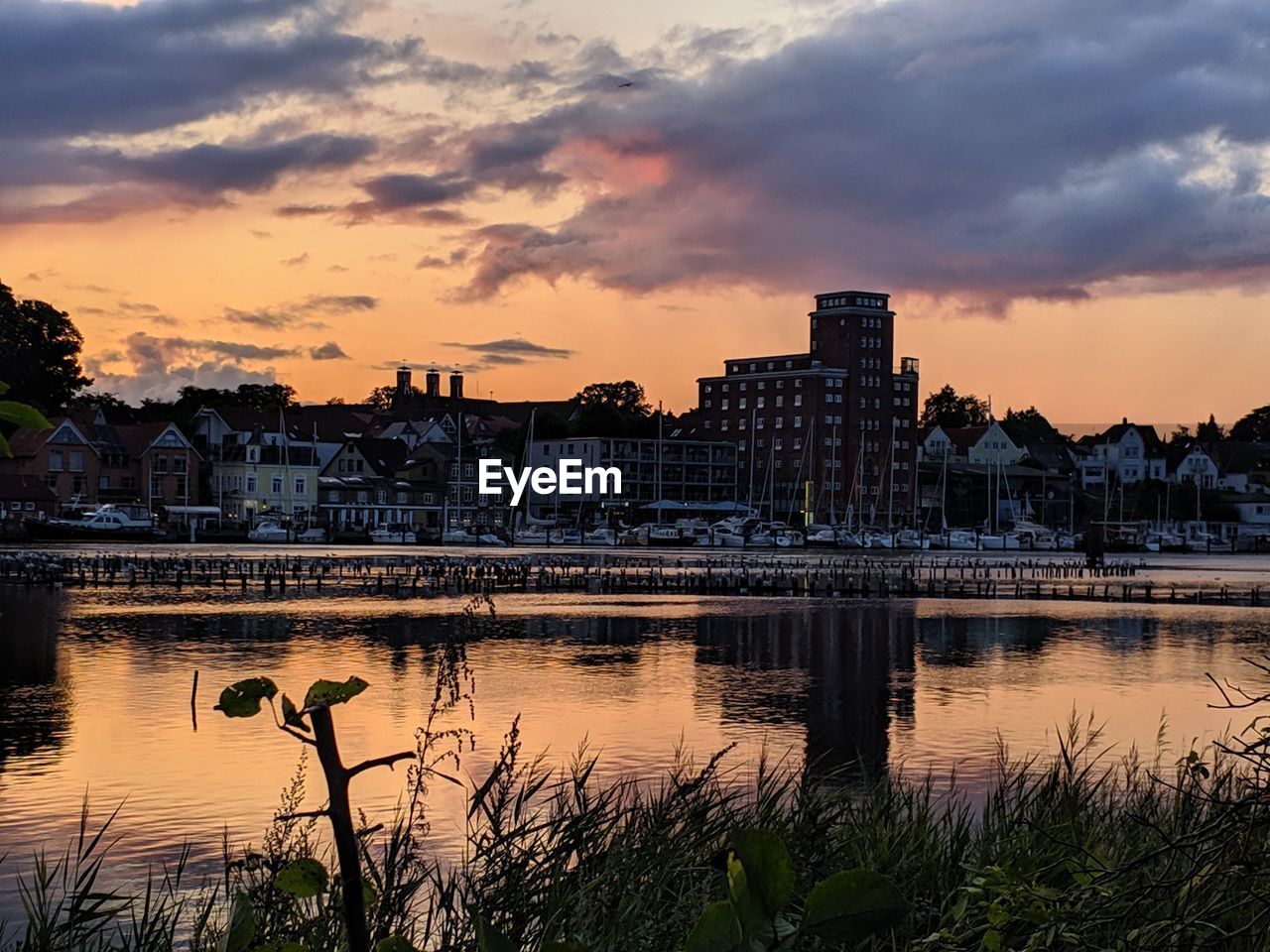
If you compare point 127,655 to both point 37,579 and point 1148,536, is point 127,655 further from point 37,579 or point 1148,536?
point 1148,536

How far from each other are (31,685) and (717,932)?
3625 centimetres

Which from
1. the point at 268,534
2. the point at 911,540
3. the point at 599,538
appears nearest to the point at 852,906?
the point at 268,534

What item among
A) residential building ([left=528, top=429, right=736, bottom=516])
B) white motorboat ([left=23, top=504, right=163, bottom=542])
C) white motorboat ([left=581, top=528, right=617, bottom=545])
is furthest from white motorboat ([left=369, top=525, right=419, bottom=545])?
residential building ([left=528, top=429, right=736, bottom=516])

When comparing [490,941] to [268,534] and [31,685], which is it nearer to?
[31,685]

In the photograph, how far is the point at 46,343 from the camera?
Answer: 464 feet

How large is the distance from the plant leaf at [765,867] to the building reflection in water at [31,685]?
18544 mm

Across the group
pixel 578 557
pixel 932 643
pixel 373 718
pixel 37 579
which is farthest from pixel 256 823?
pixel 578 557

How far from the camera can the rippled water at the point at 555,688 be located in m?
22.9

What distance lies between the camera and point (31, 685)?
→ 3525cm

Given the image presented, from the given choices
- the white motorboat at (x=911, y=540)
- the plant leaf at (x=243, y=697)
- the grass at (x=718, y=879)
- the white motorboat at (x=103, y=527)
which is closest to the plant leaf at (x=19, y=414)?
the plant leaf at (x=243, y=697)

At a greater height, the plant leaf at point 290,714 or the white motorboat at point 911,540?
the plant leaf at point 290,714

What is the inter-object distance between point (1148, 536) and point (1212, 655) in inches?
5022

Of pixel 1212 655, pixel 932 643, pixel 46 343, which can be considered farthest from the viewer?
pixel 46 343

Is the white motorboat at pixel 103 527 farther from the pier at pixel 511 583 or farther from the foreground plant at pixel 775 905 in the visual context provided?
the foreground plant at pixel 775 905
